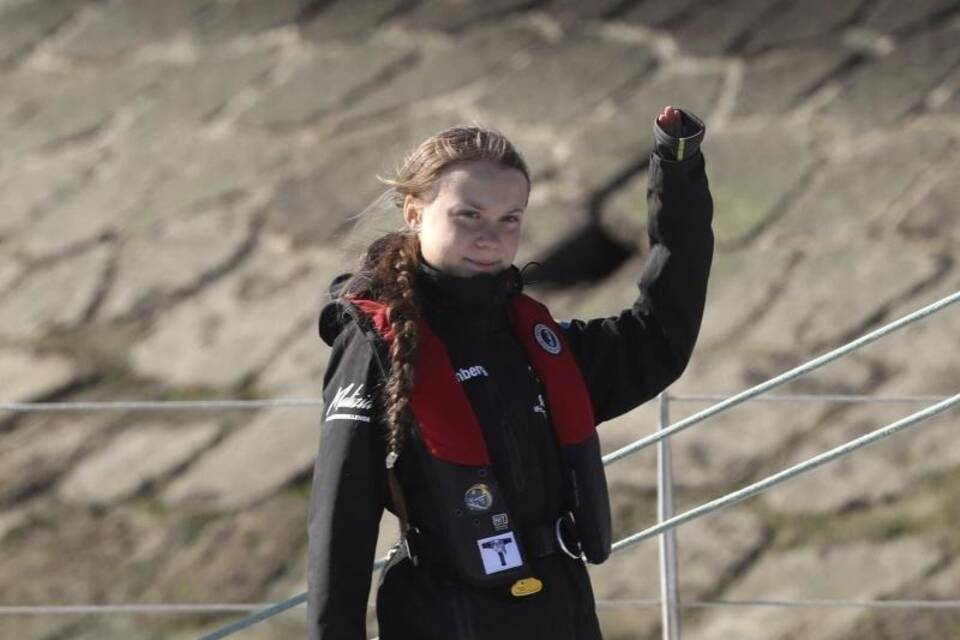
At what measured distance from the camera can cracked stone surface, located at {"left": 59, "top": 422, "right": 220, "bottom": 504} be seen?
A: 497 centimetres

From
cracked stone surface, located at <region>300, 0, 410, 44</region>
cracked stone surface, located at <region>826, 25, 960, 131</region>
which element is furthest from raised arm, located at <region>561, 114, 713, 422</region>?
cracked stone surface, located at <region>300, 0, 410, 44</region>

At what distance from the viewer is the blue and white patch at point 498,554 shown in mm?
2082

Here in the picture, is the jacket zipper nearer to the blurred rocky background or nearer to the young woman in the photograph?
the young woman

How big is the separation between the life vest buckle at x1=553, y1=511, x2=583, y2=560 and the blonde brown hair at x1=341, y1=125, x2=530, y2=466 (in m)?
0.20

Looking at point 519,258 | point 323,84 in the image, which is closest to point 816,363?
point 519,258

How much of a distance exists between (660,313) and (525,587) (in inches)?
15.8

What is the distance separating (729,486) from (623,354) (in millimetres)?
2192

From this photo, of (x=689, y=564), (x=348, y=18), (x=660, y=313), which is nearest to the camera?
(x=660, y=313)

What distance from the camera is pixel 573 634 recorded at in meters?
2.14

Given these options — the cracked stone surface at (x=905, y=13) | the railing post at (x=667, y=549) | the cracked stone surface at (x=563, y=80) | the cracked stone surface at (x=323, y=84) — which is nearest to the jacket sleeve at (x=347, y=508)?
the railing post at (x=667, y=549)

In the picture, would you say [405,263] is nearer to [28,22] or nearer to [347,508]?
[347,508]

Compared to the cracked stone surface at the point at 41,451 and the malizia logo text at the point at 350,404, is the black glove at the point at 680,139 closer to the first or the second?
the malizia logo text at the point at 350,404

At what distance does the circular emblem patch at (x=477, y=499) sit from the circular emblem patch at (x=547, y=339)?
8.0 inches

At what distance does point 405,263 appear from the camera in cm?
220
